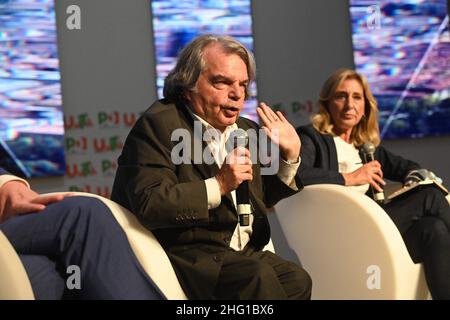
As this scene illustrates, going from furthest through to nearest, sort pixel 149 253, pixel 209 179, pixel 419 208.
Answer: pixel 419 208 → pixel 209 179 → pixel 149 253

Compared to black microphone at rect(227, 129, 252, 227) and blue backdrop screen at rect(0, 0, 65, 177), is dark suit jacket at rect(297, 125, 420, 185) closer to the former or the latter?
black microphone at rect(227, 129, 252, 227)

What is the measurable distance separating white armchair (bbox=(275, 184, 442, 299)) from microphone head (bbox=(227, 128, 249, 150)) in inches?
24.4

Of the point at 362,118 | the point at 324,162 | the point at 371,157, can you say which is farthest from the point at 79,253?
the point at 362,118

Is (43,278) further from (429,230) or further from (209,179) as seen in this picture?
(429,230)

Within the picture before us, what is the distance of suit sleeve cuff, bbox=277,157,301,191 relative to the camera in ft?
7.77

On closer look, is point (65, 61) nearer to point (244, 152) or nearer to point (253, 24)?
point (253, 24)

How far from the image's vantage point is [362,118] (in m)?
3.58

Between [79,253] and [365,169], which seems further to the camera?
[365,169]

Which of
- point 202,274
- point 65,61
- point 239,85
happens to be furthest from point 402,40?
point 202,274

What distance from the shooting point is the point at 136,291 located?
1856 millimetres

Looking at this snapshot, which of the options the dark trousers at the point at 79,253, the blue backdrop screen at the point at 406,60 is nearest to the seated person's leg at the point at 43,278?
the dark trousers at the point at 79,253

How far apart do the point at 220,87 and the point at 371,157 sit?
1.22 m

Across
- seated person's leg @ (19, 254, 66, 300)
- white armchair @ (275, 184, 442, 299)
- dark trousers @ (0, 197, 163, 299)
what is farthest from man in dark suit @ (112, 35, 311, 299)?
white armchair @ (275, 184, 442, 299)
